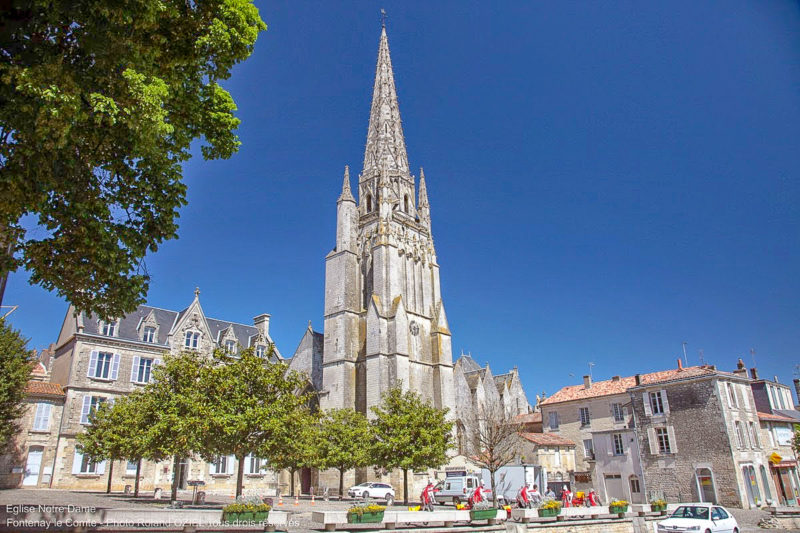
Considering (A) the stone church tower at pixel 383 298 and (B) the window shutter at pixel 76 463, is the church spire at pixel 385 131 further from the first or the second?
(B) the window shutter at pixel 76 463

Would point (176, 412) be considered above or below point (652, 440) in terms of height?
above

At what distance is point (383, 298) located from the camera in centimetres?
4350

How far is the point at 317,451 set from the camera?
32812 mm

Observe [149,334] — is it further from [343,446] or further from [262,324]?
[343,446]

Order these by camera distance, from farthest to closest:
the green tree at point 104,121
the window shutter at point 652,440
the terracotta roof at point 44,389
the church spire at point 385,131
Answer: the church spire at point 385,131 → the window shutter at point 652,440 → the terracotta roof at point 44,389 → the green tree at point 104,121

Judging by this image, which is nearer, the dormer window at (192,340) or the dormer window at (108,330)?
the dormer window at (108,330)

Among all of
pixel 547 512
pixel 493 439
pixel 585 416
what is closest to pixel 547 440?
pixel 585 416

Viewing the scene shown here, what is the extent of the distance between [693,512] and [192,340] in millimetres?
34280

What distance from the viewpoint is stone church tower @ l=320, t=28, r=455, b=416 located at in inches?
1630

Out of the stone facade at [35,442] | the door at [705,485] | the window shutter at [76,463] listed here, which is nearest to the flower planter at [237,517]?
the stone facade at [35,442]

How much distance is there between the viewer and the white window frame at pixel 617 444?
3616cm

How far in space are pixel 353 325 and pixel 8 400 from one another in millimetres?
23820

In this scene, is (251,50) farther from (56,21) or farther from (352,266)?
(352,266)

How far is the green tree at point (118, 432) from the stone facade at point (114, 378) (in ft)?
13.7
